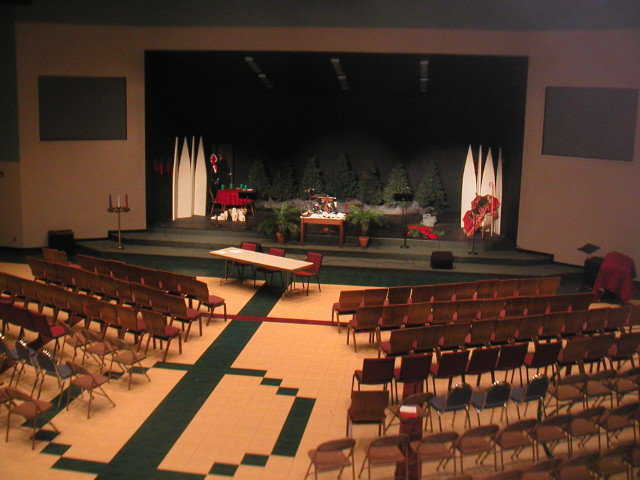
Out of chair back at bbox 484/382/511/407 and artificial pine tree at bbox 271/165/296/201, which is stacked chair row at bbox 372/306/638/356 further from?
artificial pine tree at bbox 271/165/296/201

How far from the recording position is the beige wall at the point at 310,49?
1642 cm

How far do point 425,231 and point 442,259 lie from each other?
2.20m

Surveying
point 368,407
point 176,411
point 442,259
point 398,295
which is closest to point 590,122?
point 442,259

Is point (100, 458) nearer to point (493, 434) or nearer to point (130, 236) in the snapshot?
point (493, 434)

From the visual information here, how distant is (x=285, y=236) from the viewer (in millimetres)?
18328

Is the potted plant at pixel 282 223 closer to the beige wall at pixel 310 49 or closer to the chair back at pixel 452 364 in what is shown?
the beige wall at pixel 310 49

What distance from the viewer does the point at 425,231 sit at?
18484 mm

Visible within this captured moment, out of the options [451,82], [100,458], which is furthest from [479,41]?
[100,458]

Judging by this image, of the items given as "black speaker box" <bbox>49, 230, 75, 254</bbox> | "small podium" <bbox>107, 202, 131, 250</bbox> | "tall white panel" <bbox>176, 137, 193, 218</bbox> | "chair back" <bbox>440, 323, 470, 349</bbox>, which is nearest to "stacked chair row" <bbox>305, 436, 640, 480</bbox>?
"chair back" <bbox>440, 323, 470, 349</bbox>

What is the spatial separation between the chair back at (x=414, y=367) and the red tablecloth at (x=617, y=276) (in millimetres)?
6473

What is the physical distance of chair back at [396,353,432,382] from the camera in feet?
30.9

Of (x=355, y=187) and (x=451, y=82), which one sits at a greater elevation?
(x=451, y=82)

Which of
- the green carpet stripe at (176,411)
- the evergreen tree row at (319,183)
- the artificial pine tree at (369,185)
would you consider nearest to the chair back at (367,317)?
the green carpet stripe at (176,411)

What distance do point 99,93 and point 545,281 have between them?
1126 cm
